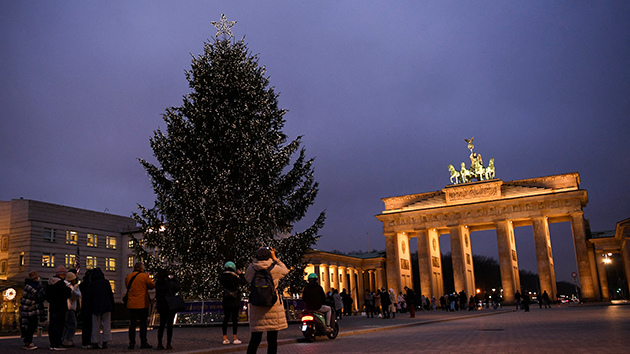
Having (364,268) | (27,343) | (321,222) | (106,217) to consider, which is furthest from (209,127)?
(364,268)

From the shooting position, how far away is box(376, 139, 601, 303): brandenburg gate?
55625 mm

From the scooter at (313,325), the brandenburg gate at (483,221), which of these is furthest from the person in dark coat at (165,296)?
the brandenburg gate at (483,221)

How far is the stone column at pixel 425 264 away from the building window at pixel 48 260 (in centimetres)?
3847

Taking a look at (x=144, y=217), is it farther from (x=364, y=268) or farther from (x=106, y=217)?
(x=364, y=268)

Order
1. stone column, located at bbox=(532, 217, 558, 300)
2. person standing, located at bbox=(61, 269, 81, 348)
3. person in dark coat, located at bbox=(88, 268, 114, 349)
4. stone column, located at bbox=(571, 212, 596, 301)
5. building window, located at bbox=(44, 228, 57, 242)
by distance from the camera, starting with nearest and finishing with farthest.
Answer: person in dark coat, located at bbox=(88, 268, 114, 349) → person standing, located at bbox=(61, 269, 81, 348) → building window, located at bbox=(44, 228, 57, 242) → stone column, located at bbox=(571, 212, 596, 301) → stone column, located at bbox=(532, 217, 558, 300)

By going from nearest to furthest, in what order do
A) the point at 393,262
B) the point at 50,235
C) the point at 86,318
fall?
the point at 86,318, the point at 50,235, the point at 393,262

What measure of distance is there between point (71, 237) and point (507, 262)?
45.0 m

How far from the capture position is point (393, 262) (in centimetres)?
6412

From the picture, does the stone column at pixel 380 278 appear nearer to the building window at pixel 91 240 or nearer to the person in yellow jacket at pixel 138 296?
the building window at pixel 91 240

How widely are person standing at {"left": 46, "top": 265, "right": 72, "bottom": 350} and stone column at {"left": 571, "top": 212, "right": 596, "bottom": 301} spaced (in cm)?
5239

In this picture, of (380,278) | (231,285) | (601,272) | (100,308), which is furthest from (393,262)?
(100,308)

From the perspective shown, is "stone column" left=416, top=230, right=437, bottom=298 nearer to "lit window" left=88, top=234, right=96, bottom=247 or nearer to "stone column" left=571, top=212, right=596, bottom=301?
"stone column" left=571, top=212, right=596, bottom=301

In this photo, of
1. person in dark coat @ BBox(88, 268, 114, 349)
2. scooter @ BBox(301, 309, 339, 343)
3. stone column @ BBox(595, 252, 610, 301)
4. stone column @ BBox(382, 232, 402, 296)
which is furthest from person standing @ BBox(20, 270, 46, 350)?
stone column @ BBox(595, 252, 610, 301)

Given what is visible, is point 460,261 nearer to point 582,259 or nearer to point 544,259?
point 544,259
